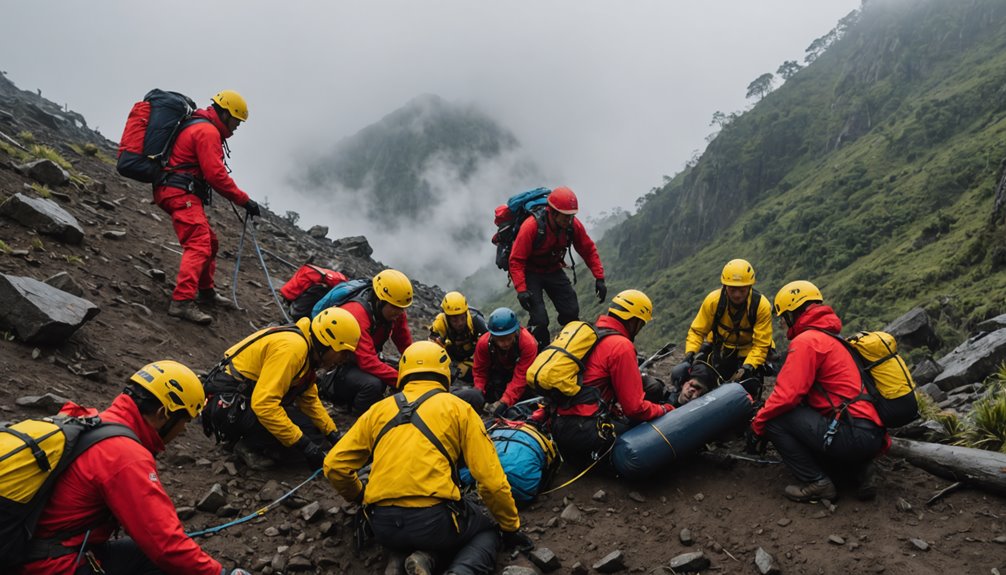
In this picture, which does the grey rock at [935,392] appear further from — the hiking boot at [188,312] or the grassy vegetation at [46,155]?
the grassy vegetation at [46,155]

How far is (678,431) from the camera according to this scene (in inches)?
253

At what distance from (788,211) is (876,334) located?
84455 millimetres

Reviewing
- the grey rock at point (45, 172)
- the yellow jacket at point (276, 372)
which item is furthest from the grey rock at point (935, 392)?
the grey rock at point (45, 172)

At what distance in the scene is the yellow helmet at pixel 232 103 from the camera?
9.30 meters

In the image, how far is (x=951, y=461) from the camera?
5.99 metres

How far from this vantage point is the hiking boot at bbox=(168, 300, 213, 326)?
30.4 ft

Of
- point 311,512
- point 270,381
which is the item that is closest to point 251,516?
point 311,512

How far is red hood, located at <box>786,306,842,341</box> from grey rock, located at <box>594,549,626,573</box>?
3.24 m

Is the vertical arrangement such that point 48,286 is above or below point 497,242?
above

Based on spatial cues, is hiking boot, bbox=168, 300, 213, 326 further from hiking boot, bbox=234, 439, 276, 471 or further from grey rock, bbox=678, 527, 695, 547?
grey rock, bbox=678, 527, 695, 547

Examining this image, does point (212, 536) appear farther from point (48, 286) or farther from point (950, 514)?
point (950, 514)

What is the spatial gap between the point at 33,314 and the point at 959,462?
10.2 m

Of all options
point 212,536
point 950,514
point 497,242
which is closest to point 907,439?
point 950,514

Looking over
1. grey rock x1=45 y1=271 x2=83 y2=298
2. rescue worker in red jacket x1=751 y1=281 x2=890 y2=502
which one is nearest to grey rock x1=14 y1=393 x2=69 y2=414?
grey rock x1=45 y1=271 x2=83 y2=298
